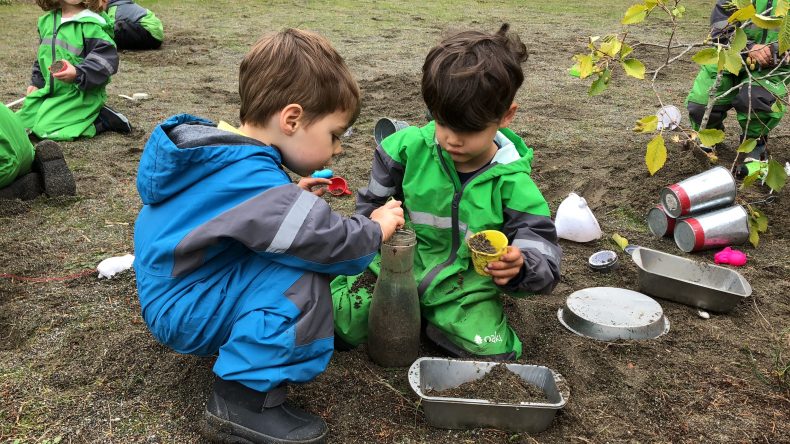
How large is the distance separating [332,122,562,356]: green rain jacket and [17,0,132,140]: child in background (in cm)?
302

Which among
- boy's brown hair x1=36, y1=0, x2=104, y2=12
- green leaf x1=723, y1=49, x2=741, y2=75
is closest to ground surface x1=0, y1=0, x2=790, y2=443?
boy's brown hair x1=36, y1=0, x2=104, y2=12

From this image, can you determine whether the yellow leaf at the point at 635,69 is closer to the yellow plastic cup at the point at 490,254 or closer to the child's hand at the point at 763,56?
Answer: the yellow plastic cup at the point at 490,254

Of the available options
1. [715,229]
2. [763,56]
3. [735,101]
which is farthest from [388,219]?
[735,101]

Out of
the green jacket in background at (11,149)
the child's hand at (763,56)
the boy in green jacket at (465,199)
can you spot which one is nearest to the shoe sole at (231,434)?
the boy in green jacket at (465,199)

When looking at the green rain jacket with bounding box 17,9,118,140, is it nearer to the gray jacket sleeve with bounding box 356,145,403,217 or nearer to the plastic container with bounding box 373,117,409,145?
the plastic container with bounding box 373,117,409,145

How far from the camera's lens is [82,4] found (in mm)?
4820

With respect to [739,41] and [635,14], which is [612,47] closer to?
[635,14]

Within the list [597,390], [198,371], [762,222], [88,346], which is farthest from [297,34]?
[762,222]

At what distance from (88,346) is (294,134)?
3.45ft

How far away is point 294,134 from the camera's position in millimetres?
1996

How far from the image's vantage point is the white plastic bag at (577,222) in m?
3.32

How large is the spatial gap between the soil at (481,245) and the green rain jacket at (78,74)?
358 centimetres

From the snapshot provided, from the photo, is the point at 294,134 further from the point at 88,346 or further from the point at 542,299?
the point at 542,299

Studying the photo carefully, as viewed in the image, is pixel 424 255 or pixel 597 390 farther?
pixel 424 255
